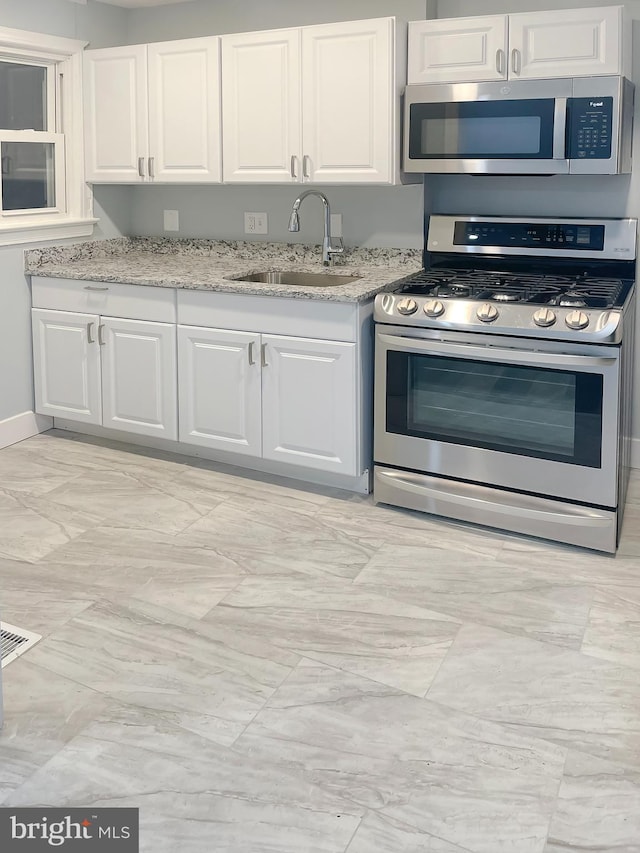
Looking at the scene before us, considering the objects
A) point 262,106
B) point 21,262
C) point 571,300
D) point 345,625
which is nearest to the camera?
point 345,625

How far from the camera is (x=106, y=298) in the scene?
13.5 ft

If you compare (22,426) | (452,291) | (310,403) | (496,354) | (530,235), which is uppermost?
(530,235)

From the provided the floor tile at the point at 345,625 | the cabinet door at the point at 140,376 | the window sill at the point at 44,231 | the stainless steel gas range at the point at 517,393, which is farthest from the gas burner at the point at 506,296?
the window sill at the point at 44,231

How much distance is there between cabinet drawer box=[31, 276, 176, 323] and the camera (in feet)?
13.0

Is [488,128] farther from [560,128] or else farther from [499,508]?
[499,508]

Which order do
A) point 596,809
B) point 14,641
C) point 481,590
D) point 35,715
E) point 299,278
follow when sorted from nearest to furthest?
1. point 596,809
2. point 35,715
3. point 14,641
4. point 481,590
5. point 299,278

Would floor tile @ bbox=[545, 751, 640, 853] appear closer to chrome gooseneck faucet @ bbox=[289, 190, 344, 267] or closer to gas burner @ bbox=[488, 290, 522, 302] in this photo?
gas burner @ bbox=[488, 290, 522, 302]

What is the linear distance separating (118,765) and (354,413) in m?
1.84

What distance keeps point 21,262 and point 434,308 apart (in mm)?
2112

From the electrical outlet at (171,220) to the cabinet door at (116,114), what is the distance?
14.3 inches

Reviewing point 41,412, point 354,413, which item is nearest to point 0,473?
point 41,412

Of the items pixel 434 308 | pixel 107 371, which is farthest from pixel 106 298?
pixel 434 308

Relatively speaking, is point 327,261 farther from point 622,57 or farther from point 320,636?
point 320,636

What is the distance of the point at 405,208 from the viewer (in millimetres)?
4051
